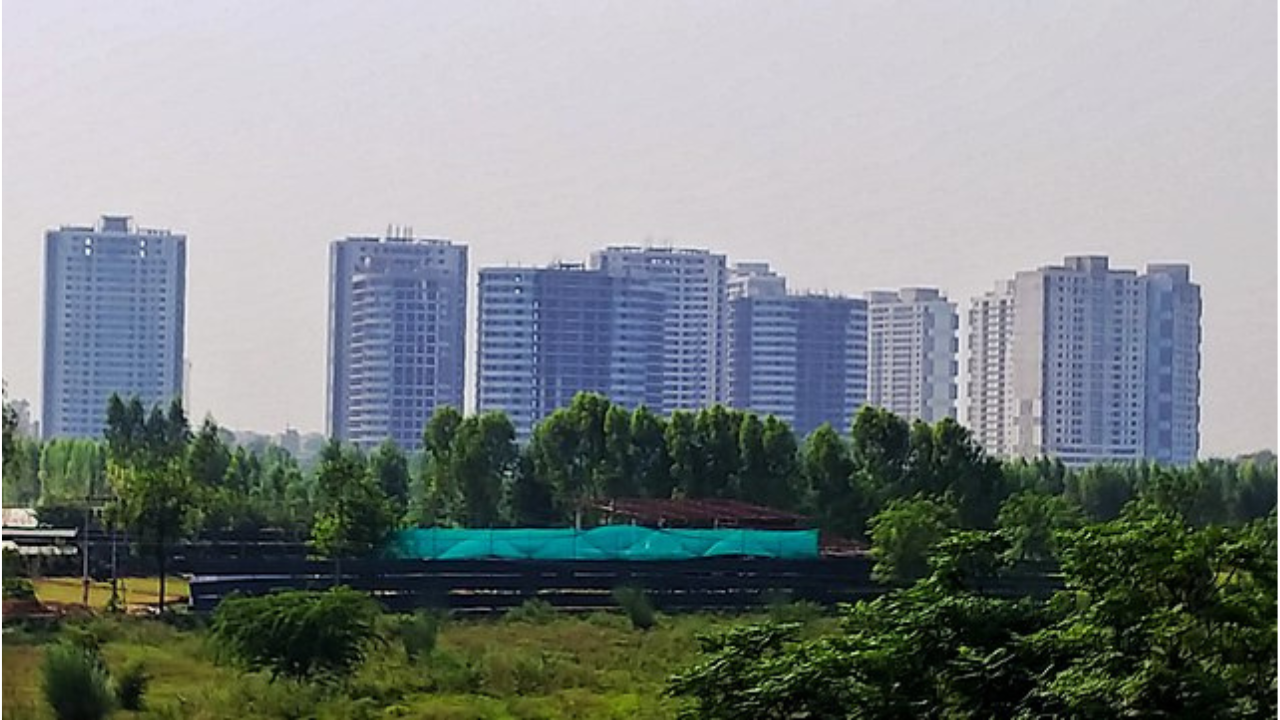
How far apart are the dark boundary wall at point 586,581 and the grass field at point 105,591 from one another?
3cm

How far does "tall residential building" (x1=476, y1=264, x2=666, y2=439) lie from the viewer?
3391 millimetres

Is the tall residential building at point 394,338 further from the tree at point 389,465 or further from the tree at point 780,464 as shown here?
the tree at point 780,464

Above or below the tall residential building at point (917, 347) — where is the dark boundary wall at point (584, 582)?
below

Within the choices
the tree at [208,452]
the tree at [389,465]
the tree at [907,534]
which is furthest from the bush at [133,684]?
the tree at [907,534]

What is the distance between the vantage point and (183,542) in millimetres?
3408

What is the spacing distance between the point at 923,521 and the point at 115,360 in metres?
1.20

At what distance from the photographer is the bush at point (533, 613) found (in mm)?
3395

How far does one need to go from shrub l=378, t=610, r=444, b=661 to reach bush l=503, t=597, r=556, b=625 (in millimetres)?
112

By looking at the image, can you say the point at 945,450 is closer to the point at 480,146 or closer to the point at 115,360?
the point at 480,146

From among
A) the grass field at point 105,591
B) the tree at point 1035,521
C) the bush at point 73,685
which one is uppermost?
the tree at point 1035,521

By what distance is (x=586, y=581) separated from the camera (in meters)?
3.41

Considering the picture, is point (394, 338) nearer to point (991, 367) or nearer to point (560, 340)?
point (560, 340)

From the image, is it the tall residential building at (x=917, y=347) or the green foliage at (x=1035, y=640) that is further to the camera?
the tall residential building at (x=917, y=347)

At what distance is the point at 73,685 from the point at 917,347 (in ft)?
4.25
